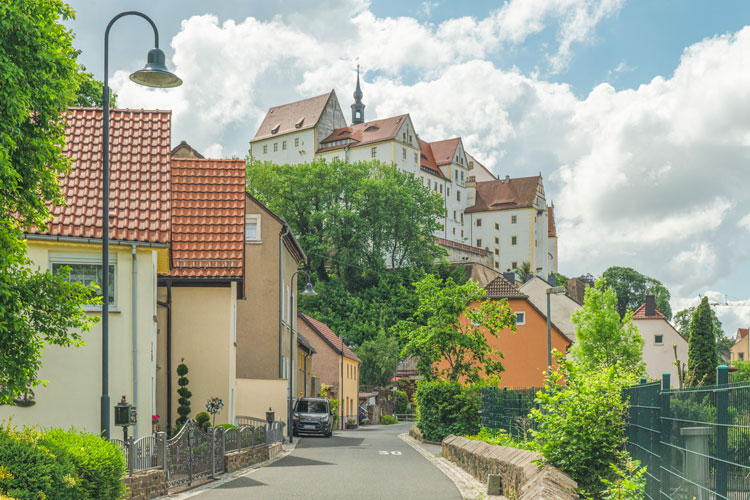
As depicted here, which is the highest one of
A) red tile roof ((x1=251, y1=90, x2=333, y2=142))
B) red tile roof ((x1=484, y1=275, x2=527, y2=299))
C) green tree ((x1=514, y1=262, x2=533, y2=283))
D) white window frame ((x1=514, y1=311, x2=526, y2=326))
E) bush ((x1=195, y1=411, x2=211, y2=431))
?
red tile roof ((x1=251, y1=90, x2=333, y2=142))

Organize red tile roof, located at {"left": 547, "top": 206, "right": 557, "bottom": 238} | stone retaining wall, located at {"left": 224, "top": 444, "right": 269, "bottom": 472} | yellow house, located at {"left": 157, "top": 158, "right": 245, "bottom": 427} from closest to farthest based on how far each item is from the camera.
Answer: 1. stone retaining wall, located at {"left": 224, "top": 444, "right": 269, "bottom": 472}
2. yellow house, located at {"left": 157, "top": 158, "right": 245, "bottom": 427}
3. red tile roof, located at {"left": 547, "top": 206, "right": 557, "bottom": 238}

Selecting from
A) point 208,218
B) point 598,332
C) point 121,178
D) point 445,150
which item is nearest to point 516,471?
point 121,178

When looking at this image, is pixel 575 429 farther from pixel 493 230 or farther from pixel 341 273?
pixel 493 230

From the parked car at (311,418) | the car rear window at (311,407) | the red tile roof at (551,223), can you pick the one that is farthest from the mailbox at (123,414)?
the red tile roof at (551,223)

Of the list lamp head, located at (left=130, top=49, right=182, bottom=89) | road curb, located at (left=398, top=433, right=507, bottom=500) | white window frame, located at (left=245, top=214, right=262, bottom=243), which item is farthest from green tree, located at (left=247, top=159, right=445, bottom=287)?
lamp head, located at (left=130, top=49, right=182, bottom=89)

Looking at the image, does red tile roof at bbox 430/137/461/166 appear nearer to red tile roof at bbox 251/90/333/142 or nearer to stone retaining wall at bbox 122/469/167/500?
red tile roof at bbox 251/90/333/142

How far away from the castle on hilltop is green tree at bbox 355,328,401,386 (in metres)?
42.5

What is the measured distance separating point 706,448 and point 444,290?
85.6ft

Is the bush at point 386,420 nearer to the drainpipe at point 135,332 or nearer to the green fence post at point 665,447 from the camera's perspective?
the drainpipe at point 135,332

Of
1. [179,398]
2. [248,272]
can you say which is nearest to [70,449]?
[179,398]

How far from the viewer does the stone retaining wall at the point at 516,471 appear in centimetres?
1094

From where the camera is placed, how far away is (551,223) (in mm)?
161250

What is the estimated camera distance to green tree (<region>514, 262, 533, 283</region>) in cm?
12729

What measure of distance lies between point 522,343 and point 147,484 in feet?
134
